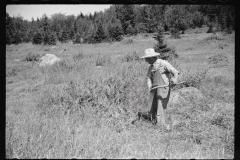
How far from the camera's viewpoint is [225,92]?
6949 millimetres

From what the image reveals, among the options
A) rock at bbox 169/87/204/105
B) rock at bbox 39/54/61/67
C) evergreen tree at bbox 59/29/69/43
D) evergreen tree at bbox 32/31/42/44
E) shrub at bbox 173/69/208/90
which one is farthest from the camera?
evergreen tree at bbox 59/29/69/43

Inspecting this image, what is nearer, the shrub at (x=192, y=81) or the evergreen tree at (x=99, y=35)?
the shrub at (x=192, y=81)

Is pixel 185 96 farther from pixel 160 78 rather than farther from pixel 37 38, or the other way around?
pixel 37 38

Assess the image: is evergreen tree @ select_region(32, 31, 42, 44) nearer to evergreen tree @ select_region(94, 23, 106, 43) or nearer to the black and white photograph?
evergreen tree @ select_region(94, 23, 106, 43)

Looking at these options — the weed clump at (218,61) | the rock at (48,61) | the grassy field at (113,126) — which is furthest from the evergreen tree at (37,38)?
the grassy field at (113,126)

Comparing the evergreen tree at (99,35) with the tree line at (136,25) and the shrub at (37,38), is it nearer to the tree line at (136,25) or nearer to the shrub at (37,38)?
the tree line at (136,25)

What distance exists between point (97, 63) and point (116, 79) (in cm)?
673

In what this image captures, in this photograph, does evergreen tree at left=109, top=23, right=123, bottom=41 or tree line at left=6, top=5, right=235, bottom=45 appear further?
evergreen tree at left=109, top=23, right=123, bottom=41

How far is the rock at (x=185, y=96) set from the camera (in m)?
5.91

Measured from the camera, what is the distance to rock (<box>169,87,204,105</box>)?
5909 millimetres

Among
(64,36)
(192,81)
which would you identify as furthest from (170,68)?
(64,36)

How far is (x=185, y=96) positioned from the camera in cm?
614

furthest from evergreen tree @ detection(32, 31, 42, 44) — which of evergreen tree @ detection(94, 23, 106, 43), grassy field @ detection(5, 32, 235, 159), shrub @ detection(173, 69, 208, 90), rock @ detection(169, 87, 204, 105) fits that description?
rock @ detection(169, 87, 204, 105)
